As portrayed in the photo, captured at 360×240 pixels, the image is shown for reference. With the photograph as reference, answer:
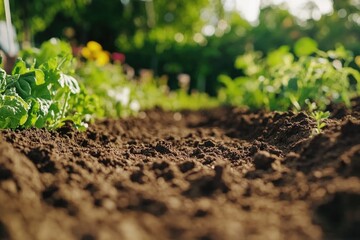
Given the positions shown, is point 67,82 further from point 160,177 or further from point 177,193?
point 177,193

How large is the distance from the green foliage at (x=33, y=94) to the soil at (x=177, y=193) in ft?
0.52

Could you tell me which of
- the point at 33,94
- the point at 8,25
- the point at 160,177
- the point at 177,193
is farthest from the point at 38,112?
the point at 8,25

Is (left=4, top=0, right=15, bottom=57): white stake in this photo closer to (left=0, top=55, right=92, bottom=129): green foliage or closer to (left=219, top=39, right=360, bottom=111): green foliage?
(left=0, top=55, right=92, bottom=129): green foliage

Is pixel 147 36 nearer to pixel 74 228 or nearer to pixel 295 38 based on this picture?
pixel 295 38

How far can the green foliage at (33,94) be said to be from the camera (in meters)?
3.44

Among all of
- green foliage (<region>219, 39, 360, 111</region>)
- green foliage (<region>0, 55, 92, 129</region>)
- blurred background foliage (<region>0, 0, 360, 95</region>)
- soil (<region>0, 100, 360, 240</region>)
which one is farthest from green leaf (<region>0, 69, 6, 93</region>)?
blurred background foliage (<region>0, 0, 360, 95</region>)

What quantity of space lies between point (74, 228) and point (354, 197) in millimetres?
1183

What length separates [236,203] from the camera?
2240 mm

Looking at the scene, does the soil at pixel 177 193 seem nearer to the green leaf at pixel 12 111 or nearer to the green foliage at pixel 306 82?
the green leaf at pixel 12 111

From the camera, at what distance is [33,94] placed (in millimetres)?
3785

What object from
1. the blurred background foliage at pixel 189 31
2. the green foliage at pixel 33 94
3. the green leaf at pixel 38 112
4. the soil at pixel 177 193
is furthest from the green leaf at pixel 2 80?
the blurred background foliage at pixel 189 31

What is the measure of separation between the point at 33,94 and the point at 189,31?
14.0 meters

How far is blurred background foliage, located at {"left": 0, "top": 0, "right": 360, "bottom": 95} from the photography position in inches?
494

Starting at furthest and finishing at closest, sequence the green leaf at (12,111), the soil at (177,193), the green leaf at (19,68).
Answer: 1. the green leaf at (19,68)
2. the green leaf at (12,111)
3. the soil at (177,193)
